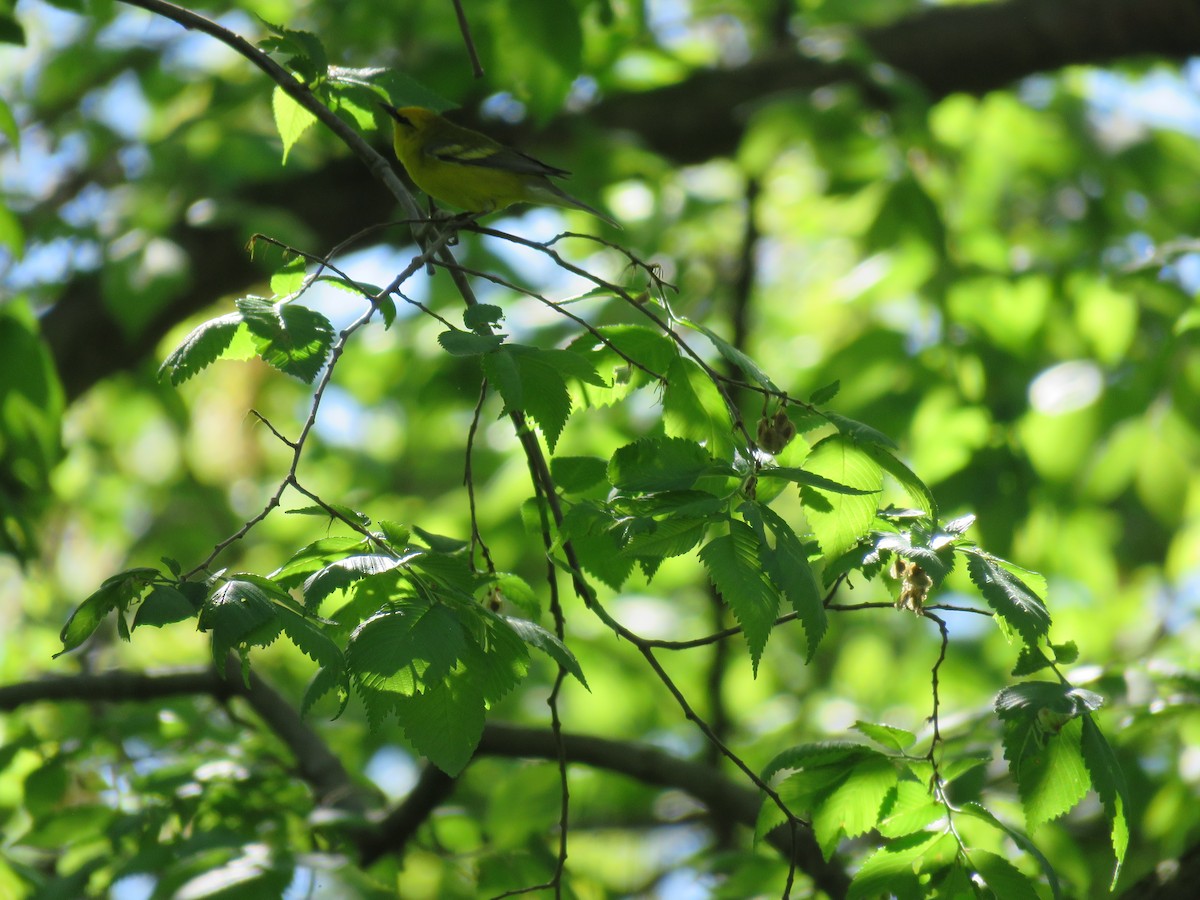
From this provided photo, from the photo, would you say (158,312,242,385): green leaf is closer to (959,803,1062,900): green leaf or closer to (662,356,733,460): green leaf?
(662,356,733,460): green leaf

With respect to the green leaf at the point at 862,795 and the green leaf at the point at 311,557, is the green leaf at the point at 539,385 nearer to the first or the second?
the green leaf at the point at 311,557

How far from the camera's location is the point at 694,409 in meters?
2.20

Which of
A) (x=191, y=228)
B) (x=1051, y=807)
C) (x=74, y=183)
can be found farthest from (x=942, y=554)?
(x=74, y=183)

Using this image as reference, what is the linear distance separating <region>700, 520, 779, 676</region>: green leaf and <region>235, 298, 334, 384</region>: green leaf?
2.24ft

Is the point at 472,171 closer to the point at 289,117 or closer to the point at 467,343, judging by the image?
the point at 289,117

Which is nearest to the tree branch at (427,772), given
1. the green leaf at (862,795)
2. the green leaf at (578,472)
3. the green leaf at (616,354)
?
the green leaf at (862,795)

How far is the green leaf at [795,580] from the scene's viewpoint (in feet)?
5.60

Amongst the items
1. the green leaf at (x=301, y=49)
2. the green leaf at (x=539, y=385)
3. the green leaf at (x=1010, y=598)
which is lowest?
the green leaf at (x=1010, y=598)

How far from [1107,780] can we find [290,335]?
1.54 m

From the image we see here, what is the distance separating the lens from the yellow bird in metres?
4.24

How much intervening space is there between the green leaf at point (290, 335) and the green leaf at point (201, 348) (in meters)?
0.03

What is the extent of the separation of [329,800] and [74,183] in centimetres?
535

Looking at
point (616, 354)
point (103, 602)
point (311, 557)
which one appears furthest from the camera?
point (616, 354)

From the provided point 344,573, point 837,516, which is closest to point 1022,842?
point 837,516
